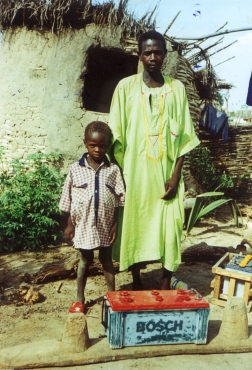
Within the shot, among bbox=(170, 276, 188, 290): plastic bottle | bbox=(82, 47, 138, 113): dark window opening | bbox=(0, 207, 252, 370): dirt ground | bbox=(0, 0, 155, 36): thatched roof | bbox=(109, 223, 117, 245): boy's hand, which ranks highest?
bbox=(0, 0, 155, 36): thatched roof

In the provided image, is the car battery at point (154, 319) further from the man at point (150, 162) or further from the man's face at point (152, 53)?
the man's face at point (152, 53)

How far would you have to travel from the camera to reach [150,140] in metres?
2.86

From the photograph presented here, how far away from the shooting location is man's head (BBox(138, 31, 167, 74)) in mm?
2689

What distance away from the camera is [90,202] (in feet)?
8.79

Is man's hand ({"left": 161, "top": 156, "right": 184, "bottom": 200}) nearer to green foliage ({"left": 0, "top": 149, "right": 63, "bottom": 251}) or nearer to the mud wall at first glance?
green foliage ({"left": 0, "top": 149, "right": 63, "bottom": 251})

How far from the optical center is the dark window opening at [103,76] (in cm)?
743

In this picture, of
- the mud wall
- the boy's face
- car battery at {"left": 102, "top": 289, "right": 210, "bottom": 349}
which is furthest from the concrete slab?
the mud wall

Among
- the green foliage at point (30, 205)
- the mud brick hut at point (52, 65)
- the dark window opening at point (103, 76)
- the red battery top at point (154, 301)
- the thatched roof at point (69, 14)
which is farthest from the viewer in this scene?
the dark window opening at point (103, 76)

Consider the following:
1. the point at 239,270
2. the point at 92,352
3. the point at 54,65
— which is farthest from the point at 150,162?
the point at 54,65

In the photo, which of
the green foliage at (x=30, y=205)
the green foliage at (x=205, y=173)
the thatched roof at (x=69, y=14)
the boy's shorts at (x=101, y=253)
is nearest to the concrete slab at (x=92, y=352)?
the boy's shorts at (x=101, y=253)

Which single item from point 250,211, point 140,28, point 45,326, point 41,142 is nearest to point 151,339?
point 45,326

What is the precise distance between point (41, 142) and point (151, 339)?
3.91 meters

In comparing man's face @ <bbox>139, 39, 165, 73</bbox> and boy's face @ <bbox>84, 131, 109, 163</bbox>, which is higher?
man's face @ <bbox>139, 39, 165, 73</bbox>

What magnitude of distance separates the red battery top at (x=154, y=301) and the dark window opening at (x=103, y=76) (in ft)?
18.6
